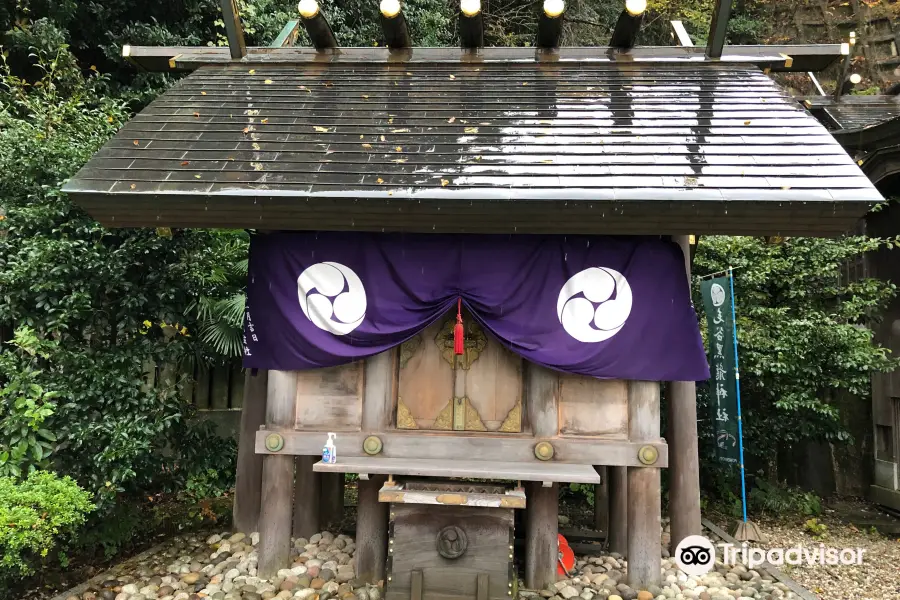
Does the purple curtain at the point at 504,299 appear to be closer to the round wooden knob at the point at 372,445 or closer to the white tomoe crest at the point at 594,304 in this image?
the white tomoe crest at the point at 594,304

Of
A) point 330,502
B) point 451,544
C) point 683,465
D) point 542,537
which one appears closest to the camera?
point 451,544

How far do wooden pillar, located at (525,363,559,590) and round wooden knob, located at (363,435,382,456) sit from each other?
1.51m

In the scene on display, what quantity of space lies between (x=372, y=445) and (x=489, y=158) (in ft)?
9.68

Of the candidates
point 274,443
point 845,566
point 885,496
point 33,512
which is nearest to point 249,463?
point 274,443

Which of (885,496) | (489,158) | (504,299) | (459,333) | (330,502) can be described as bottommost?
(885,496)

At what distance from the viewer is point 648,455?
5211 millimetres

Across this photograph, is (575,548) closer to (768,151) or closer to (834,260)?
(768,151)

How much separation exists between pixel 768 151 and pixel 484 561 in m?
4.45

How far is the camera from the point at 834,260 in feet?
27.7

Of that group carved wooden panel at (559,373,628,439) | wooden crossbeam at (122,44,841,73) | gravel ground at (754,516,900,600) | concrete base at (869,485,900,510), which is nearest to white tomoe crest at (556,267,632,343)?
carved wooden panel at (559,373,628,439)

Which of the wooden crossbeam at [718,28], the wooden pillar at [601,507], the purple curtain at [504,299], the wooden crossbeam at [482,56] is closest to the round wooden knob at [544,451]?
the purple curtain at [504,299]

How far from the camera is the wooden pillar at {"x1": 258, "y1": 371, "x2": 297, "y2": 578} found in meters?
5.48

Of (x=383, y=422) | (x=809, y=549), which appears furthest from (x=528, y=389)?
(x=809, y=549)

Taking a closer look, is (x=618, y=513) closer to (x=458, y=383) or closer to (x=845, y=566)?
(x=458, y=383)
